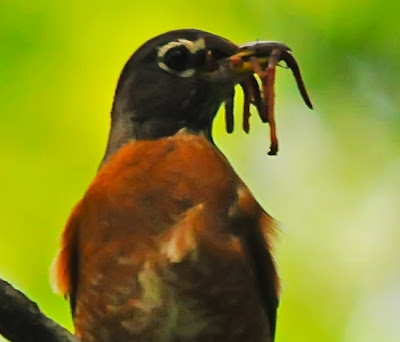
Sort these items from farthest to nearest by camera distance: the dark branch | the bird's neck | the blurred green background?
the blurred green background → the bird's neck → the dark branch

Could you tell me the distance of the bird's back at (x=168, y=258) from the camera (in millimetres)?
2326

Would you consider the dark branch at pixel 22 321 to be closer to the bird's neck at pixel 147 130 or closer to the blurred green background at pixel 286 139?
the bird's neck at pixel 147 130

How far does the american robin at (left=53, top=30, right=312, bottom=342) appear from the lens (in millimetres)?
2330

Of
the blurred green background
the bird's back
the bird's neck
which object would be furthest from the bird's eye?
the blurred green background

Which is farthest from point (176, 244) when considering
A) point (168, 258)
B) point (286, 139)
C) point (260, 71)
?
point (286, 139)

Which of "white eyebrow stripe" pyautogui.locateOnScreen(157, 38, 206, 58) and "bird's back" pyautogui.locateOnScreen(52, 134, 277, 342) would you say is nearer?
"bird's back" pyautogui.locateOnScreen(52, 134, 277, 342)

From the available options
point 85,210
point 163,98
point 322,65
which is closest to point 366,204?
point 322,65

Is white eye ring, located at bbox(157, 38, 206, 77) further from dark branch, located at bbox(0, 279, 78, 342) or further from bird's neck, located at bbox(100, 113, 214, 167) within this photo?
dark branch, located at bbox(0, 279, 78, 342)

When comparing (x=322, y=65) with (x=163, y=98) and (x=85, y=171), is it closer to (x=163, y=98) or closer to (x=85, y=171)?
→ (x=85, y=171)

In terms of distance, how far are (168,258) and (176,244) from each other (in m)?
0.03

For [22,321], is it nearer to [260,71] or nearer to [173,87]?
[260,71]

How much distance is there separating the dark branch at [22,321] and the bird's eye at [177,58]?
86 cm

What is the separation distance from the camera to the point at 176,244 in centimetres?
A: 233

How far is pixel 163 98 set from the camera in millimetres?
2701
